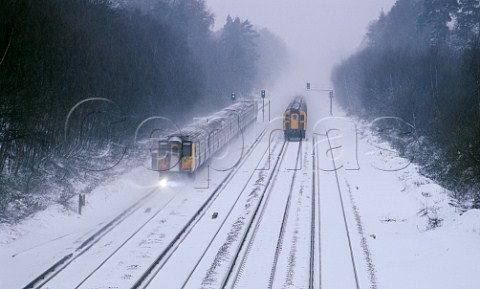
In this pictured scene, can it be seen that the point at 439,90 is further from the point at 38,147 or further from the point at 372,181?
the point at 38,147

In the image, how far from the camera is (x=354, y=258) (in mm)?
15906

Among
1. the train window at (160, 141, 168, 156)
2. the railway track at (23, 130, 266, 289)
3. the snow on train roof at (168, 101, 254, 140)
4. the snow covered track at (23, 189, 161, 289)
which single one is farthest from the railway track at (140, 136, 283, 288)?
the snow on train roof at (168, 101, 254, 140)

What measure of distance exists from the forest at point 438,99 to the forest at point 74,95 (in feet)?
58.3

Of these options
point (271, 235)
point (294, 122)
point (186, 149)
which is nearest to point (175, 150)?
point (186, 149)

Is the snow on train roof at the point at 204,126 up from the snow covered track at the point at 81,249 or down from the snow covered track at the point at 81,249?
up

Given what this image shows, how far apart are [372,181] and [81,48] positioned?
17564 mm

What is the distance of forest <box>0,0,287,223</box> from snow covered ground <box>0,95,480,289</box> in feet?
6.41

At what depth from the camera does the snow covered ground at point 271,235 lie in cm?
1438

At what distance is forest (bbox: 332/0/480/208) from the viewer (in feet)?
76.9

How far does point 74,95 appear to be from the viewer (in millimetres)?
24828

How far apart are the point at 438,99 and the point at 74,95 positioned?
25712 mm

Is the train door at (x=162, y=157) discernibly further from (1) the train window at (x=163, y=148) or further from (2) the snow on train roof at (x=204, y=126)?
(2) the snow on train roof at (x=204, y=126)

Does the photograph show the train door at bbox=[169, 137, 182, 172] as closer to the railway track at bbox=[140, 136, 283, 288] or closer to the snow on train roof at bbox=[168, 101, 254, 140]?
the snow on train roof at bbox=[168, 101, 254, 140]

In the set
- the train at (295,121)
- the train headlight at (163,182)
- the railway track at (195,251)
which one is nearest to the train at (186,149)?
the train headlight at (163,182)
